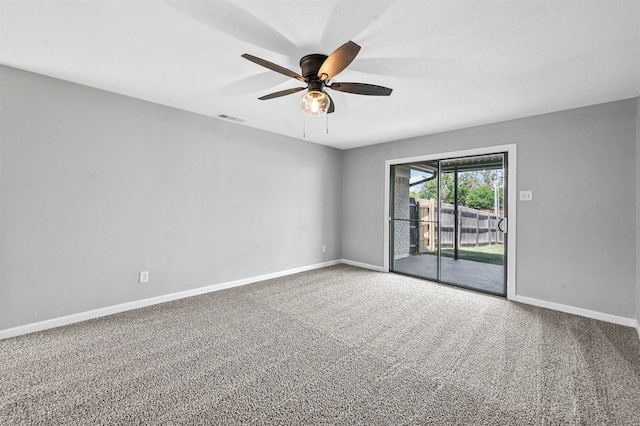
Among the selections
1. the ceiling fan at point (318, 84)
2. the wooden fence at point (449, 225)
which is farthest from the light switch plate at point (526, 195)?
the ceiling fan at point (318, 84)

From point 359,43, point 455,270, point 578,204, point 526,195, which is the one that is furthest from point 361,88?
point 455,270

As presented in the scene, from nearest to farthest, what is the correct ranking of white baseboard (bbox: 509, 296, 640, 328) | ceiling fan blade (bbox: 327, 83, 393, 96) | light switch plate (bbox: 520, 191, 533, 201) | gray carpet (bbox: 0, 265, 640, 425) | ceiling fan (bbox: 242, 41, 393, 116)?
1. gray carpet (bbox: 0, 265, 640, 425)
2. ceiling fan (bbox: 242, 41, 393, 116)
3. ceiling fan blade (bbox: 327, 83, 393, 96)
4. white baseboard (bbox: 509, 296, 640, 328)
5. light switch plate (bbox: 520, 191, 533, 201)

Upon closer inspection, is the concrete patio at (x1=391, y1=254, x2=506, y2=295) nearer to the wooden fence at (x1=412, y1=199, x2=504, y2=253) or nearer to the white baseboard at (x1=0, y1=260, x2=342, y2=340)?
the wooden fence at (x1=412, y1=199, x2=504, y2=253)

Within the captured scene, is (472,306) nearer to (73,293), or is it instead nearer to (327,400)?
(327,400)

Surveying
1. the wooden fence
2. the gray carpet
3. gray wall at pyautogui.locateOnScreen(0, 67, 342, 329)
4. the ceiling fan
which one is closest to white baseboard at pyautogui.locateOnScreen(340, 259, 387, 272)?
the wooden fence

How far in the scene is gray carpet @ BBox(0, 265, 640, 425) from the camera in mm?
1657

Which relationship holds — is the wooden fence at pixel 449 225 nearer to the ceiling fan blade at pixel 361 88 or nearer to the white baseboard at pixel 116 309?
the white baseboard at pixel 116 309

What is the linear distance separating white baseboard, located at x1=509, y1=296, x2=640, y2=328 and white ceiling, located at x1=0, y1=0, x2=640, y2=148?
2.33 meters

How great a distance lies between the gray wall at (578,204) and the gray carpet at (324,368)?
0.39m

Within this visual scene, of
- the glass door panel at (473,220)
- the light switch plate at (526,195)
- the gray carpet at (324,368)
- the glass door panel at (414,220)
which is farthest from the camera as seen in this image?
the glass door panel at (414,220)

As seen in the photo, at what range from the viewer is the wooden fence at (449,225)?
460cm

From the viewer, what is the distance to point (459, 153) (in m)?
4.14

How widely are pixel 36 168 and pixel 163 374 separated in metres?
2.28

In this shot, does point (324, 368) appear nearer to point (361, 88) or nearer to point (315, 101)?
point (315, 101)
